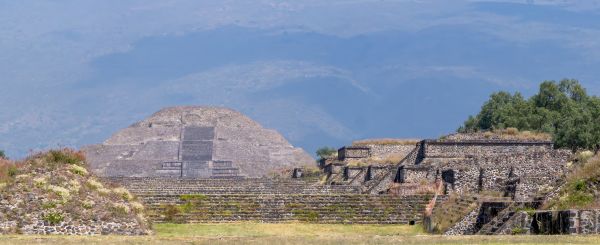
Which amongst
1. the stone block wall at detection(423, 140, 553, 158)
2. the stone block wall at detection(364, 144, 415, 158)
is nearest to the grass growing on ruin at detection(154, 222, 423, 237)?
the stone block wall at detection(423, 140, 553, 158)

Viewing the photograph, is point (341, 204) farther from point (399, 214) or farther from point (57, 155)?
point (57, 155)

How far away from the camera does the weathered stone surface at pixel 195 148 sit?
11406 cm

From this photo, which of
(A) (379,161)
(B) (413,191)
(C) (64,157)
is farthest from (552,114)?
(C) (64,157)

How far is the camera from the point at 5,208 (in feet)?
125

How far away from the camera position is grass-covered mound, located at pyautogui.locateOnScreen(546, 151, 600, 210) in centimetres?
3388

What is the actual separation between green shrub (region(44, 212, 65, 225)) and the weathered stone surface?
6565 centimetres

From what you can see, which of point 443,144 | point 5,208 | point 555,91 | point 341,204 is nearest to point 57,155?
point 5,208

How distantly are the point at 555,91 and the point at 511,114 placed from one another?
23.7 ft

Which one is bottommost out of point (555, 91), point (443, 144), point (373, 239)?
point (373, 239)

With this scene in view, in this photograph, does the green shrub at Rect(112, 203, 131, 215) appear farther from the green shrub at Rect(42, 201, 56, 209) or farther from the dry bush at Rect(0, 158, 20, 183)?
the dry bush at Rect(0, 158, 20, 183)

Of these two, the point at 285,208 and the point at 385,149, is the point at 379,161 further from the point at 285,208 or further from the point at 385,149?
the point at 285,208

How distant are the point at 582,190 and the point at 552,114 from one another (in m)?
55.7

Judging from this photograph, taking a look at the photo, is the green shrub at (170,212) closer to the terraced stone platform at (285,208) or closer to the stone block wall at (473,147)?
the terraced stone platform at (285,208)

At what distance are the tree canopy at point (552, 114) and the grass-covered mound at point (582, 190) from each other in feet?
121
